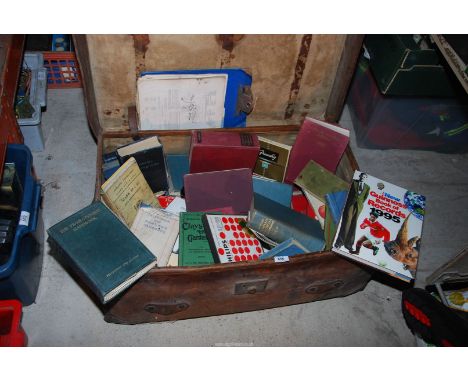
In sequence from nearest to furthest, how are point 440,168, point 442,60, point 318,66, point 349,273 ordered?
point 349,273 → point 318,66 → point 442,60 → point 440,168

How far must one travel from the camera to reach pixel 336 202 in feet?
5.83

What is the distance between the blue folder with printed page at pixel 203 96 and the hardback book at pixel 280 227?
450 mm

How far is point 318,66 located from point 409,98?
0.81 meters

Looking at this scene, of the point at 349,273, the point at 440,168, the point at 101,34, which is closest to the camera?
the point at 101,34

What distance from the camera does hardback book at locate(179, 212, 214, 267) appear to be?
163cm

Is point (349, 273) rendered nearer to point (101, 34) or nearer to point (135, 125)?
point (135, 125)

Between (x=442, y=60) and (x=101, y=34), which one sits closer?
(x=101, y=34)

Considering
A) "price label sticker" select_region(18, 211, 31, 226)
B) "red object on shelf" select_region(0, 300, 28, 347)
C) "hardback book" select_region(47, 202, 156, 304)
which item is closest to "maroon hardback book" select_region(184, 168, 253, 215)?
"hardback book" select_region(47, 202, 156, 304)

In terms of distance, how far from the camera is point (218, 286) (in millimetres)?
1619

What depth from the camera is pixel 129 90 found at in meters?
1.80

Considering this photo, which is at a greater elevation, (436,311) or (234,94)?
(234,94)

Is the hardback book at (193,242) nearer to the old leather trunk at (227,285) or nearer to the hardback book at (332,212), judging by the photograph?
the old leather trunk at (227,285)

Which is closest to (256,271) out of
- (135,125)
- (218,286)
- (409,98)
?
(218,286)

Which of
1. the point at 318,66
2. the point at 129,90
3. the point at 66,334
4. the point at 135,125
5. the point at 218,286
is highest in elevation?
the point at 318,66
